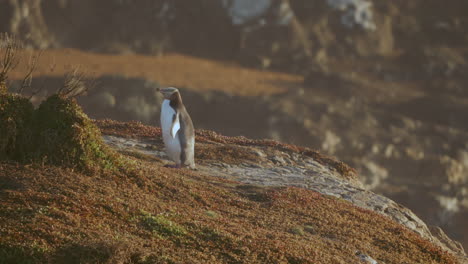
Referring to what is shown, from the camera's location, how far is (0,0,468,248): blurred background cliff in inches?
2237

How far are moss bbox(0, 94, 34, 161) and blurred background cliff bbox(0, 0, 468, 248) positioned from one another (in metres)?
34.0

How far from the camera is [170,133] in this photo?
83.7 feet

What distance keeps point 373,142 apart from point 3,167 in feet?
142

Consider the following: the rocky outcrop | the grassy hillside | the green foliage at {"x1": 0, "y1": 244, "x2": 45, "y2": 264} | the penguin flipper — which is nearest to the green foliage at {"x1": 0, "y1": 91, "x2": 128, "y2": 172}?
the grassy hillside

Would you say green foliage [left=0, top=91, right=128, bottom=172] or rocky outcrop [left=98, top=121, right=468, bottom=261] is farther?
rocky outcrop [left=98, top=121, right=468, bottom=261]

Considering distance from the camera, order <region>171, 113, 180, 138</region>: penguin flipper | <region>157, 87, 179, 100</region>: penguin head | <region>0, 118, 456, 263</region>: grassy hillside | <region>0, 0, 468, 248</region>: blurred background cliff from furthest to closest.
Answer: <region>0, 0, 468, 248</region>: blurred background cliff < <region>157, 87, 179, 100</region>: penguin head < <region>171, 113, 180, 138</region>: penguin flipper < <region>0, 118, 456, 263</region>: grassy hillside

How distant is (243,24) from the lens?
71.7m

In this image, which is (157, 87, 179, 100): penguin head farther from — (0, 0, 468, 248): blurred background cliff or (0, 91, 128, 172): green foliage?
(0, 0, 468, 248): blurred background cliff

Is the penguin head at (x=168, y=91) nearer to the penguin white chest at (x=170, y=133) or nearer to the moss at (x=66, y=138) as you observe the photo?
the penguin white chest at (x=170, y=133)

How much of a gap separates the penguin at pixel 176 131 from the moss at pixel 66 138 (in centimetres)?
568

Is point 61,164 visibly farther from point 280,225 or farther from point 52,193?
point 280,225

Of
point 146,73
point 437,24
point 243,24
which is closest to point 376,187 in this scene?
point 146,73

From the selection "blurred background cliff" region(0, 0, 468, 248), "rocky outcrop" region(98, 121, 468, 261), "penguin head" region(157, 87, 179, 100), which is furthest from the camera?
"blurred background cliff" region(0, 0, 468, 248)

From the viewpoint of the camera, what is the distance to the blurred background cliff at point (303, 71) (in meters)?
56.8
